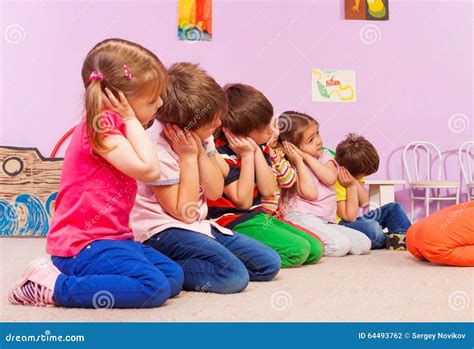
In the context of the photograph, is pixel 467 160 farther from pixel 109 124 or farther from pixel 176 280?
pixel 109 124

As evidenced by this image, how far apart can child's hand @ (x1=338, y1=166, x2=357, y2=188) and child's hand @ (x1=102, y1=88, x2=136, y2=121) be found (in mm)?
1378

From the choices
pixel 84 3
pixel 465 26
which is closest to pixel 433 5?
pixel 465 26

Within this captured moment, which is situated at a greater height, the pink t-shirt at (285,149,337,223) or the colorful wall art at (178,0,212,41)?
the colorful wall art at (178,0,212,41)

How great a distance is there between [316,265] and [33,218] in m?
1.53

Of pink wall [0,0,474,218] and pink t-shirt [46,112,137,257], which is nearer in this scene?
pink t-shirt [46,112,137,257]

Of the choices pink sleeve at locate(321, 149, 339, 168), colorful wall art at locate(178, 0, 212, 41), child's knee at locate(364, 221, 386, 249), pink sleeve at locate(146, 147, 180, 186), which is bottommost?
child's knee at locate(364, 221, 386, 249)

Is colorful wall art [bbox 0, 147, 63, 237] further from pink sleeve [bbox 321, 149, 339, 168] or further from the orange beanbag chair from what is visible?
the orange beanbag chair

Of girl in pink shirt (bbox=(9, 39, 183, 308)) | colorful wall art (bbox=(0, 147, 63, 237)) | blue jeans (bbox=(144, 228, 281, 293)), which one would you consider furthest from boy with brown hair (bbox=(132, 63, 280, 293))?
colorful wall art (bbox=(0, 147, 63, 237))

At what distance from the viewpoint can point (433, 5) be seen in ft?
11.1

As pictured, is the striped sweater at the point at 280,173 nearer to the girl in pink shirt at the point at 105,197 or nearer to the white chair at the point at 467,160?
the girl in pink shirt at the point at 105,197

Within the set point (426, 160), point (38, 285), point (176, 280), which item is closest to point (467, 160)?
point (426, 160)

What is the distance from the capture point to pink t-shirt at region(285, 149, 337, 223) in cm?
227

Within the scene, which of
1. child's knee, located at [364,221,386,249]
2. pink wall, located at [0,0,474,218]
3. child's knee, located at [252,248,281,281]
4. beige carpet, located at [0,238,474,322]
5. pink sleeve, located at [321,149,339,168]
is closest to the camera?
beige carpet, located at [0,238,474,322]

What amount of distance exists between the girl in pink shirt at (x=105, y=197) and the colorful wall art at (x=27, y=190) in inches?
67.4
